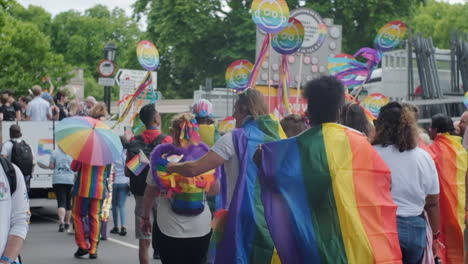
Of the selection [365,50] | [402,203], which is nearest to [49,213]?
[365,50]

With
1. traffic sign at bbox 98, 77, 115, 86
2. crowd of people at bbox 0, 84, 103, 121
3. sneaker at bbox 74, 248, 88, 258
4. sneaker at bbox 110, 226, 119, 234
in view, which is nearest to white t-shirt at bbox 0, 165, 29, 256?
sneaker at bbox 74, 248, 88, 258

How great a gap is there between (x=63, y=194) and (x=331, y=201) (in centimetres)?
1044

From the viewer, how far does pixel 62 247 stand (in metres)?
13.1

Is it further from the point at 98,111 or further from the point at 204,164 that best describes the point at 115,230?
the point at 204,164

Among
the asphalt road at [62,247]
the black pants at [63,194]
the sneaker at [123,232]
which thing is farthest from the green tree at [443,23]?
the sneaker at [123,232]

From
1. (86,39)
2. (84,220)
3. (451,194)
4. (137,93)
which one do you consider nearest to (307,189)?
(451,194)

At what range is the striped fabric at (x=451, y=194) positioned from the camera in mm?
8930

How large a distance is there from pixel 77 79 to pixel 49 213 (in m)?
74.3

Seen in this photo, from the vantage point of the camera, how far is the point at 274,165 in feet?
16.7

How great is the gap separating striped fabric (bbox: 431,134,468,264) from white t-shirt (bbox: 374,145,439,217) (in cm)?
276

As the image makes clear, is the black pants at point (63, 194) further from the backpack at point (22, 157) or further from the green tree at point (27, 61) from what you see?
the green tree at point (27, 61)

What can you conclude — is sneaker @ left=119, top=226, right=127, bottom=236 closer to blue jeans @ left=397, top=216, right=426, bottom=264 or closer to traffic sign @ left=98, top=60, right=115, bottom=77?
blue jeans @ left=397, top=216, right=426, bottom=264

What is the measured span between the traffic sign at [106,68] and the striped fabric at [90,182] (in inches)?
457

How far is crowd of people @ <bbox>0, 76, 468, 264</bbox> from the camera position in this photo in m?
4.89
